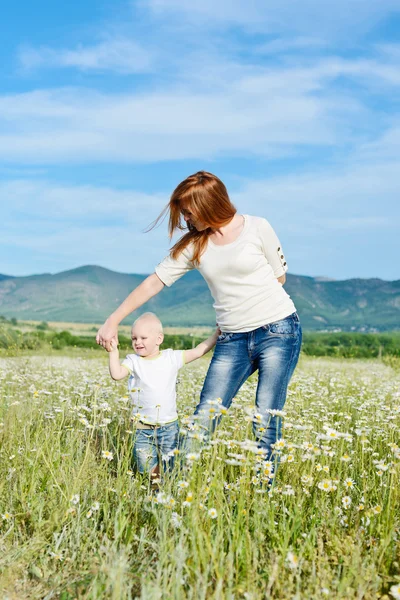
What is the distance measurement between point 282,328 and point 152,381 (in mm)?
1172

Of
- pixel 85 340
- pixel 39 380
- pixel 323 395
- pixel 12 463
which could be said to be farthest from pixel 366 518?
pixel 85 340

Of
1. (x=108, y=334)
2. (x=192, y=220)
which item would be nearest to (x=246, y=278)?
(x=192, y=220)

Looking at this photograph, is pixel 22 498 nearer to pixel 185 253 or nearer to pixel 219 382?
pixel 219 382

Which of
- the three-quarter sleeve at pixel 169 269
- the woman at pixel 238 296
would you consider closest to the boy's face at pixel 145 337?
the woman at pixel 238 296

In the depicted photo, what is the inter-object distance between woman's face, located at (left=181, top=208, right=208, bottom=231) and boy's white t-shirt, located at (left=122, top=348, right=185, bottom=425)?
114 centimetres

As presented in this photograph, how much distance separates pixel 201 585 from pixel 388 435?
3134mm

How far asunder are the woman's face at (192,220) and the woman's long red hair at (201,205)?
24mm

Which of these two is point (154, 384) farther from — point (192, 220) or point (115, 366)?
point (192, 220)

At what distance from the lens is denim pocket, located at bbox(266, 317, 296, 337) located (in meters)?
4.55

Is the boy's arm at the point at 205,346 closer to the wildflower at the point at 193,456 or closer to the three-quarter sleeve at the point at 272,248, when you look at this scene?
the three-quarter sleeve at the point at 272,248

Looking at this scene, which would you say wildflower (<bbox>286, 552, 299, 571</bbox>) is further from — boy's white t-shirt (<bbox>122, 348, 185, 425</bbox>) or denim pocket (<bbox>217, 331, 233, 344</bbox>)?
boy's white t-shirt (<bbox>122, 348, 185, 425</bbox>)

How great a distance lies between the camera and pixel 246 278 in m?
4.59

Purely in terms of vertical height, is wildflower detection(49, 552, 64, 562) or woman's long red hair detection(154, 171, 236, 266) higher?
woman's long red hair detection(154, 171, 236, 266)

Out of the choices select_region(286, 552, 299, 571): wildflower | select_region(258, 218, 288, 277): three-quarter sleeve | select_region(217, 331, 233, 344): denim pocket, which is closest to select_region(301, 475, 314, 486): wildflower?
select_region(286, 552, 299, 571): wildflower
